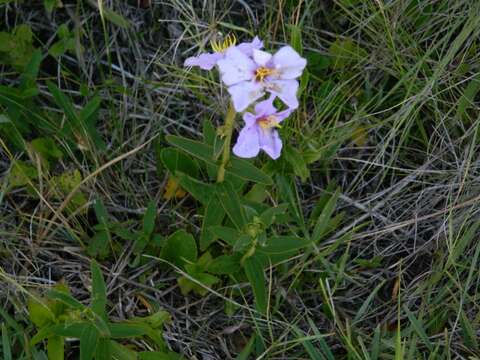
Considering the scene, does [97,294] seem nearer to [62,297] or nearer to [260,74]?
[62,297]

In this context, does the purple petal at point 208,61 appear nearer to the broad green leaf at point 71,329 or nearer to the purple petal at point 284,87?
the purple petal at point 284,87

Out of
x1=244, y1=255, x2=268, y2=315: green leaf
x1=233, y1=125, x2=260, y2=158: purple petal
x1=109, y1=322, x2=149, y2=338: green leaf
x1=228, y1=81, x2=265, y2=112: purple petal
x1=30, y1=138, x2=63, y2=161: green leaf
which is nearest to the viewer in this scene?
x1=228, y1=81, x2=265, y2=112: purple petal

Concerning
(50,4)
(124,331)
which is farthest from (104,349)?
(50,4)

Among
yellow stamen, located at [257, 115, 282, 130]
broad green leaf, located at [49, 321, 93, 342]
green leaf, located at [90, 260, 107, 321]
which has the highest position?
yellow stamen, located at [257, 115, 282, 130]

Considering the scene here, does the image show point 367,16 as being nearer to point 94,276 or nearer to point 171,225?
point 171,225

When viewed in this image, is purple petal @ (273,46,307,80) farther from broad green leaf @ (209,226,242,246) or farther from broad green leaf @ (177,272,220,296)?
broad green leaf @ (177,272,220,296)

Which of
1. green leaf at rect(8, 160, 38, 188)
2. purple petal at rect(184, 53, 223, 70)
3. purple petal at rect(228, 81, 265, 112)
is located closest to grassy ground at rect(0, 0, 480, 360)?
green leaf at rect(8, 160, 38, 188)

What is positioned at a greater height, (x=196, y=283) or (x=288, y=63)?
(x=288, y=63)
